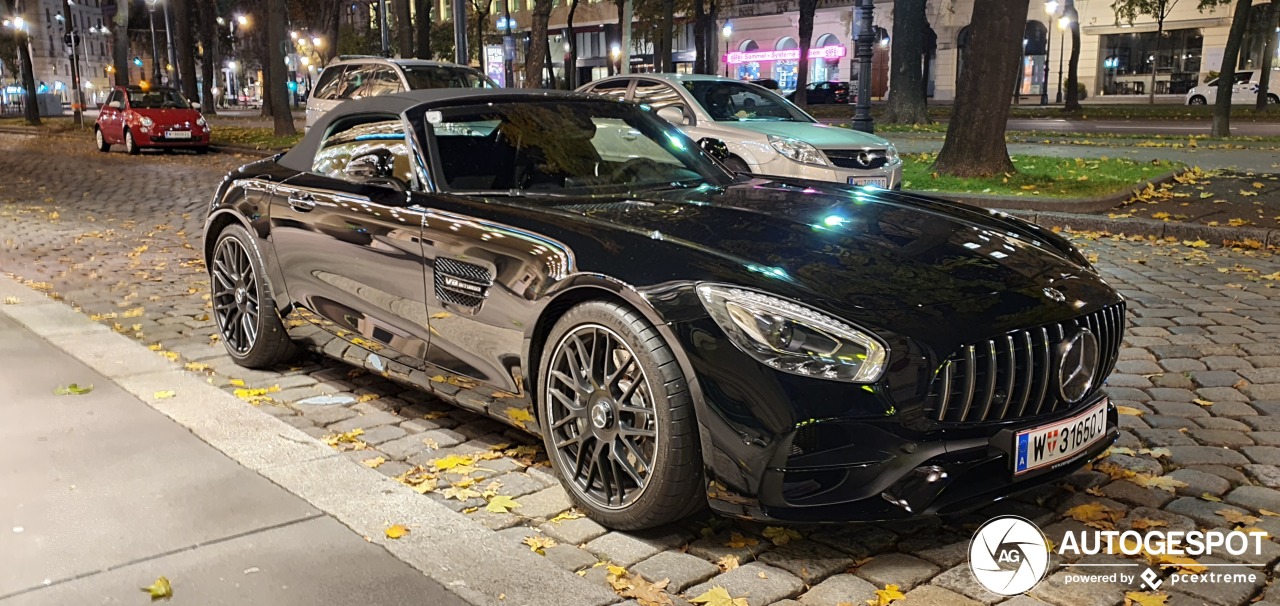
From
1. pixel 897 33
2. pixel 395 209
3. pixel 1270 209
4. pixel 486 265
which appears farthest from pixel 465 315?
pixel 897 33

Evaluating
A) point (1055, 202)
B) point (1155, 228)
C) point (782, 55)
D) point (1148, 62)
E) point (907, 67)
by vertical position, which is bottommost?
point (1155, 228)

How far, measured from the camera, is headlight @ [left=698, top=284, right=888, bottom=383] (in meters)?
2.96

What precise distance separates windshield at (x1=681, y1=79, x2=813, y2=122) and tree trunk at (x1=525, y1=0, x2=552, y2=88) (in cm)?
1294

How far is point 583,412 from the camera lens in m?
3.51

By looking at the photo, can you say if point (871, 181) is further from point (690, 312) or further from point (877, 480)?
point (877, 480)

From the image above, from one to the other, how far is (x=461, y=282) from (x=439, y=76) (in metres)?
11.7

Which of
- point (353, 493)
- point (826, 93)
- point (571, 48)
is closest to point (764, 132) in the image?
point (353, 493)

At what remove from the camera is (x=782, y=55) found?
59.9m

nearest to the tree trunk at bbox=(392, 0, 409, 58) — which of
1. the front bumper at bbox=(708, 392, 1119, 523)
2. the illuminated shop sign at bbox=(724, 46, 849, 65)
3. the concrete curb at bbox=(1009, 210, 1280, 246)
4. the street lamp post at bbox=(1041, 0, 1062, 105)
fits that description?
the concrete curb at bbox=(1009, 210, 1280, 246)

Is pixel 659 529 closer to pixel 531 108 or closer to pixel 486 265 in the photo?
pixel 486 265

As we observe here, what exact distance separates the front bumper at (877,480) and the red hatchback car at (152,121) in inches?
910

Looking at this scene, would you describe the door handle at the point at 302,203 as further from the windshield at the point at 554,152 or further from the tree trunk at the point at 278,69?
the tree trunk at the point at 278,69

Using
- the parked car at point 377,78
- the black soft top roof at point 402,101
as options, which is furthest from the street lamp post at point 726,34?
the black soft top roof at point 402,101

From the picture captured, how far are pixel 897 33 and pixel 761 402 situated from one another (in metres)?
24.4
